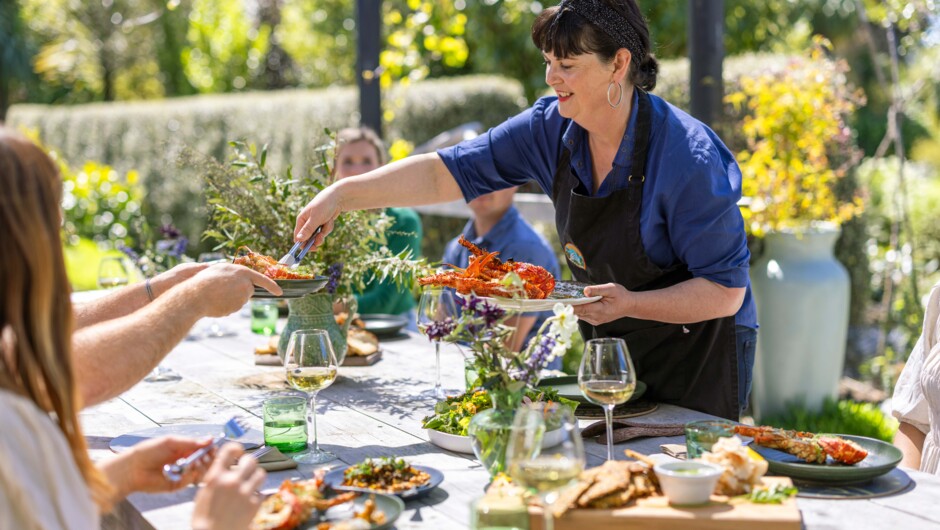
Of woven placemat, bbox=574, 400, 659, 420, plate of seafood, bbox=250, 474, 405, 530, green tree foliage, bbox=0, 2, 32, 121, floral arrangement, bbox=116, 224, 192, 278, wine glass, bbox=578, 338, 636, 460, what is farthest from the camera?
green tree foliage, bbox=0, 2, 32, 121

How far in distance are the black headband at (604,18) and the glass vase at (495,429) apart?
4.00 ft

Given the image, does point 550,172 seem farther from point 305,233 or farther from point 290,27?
point 290,27

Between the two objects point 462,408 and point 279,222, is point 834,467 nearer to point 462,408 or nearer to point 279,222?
point 462,408

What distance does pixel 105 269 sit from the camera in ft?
11.9

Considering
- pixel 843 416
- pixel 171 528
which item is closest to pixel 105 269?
pixel 171 528

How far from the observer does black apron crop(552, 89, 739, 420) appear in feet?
9.27

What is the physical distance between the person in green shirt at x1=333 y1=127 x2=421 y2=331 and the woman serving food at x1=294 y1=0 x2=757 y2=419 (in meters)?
1.49

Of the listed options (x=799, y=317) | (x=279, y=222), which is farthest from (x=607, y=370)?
(x=799, y=317)

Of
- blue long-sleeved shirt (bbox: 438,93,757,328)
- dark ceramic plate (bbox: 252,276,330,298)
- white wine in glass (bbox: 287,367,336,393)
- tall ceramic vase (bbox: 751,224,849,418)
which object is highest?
blue long-sleeved shirt (bbox: 438,93,757,328)

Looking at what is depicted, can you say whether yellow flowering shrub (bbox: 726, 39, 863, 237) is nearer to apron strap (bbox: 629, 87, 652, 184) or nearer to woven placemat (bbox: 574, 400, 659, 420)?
apron strap (bbox: 629, 87, 652, 184)

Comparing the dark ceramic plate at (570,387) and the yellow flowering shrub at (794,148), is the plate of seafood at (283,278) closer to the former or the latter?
the dark ceramic plate at (570,387)

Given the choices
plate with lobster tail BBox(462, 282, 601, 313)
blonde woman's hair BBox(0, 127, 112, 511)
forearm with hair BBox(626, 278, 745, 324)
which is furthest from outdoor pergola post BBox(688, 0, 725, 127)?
blonde woman's hair BBox(0, 127, 112, 511)

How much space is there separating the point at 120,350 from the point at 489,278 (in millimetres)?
1225

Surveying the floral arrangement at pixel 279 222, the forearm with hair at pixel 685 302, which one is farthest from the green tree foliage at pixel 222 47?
the forearm with hair at pixel 685 302
